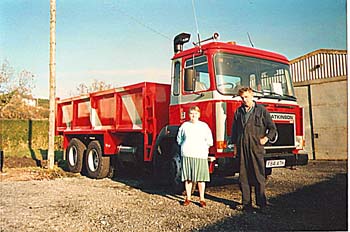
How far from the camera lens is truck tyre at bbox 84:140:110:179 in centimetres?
840

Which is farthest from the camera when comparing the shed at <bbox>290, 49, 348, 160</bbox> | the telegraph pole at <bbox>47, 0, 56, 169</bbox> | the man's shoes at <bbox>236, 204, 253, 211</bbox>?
the telegraph pole at <bbox>47, 0, 56, 169</bbox>

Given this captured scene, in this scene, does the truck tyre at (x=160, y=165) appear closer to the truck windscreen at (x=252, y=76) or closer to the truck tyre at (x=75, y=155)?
the truck windscreen at (x=252, y=76)

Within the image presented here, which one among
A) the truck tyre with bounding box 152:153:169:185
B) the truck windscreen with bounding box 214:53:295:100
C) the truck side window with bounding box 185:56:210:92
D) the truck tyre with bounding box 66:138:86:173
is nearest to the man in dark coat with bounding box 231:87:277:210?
the truck windscreen with bounding box 214:53:295:100

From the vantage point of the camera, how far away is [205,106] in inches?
222

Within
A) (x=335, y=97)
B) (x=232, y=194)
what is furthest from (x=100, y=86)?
(x=232, y=194)

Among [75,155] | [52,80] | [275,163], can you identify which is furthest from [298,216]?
[52,80]

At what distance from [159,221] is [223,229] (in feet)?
2.75

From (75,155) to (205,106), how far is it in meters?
5.08

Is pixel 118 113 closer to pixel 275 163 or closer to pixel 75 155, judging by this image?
pixel 75 155

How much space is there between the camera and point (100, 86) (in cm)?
2198

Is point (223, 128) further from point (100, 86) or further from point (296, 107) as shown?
point (100, 86)

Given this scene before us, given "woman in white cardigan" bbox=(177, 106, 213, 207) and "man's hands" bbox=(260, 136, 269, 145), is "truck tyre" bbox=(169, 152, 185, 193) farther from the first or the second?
"man's hands" bbox=(260, 136, 269, 145)

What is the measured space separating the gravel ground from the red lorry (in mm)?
559

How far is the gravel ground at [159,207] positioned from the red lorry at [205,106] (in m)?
0.56
